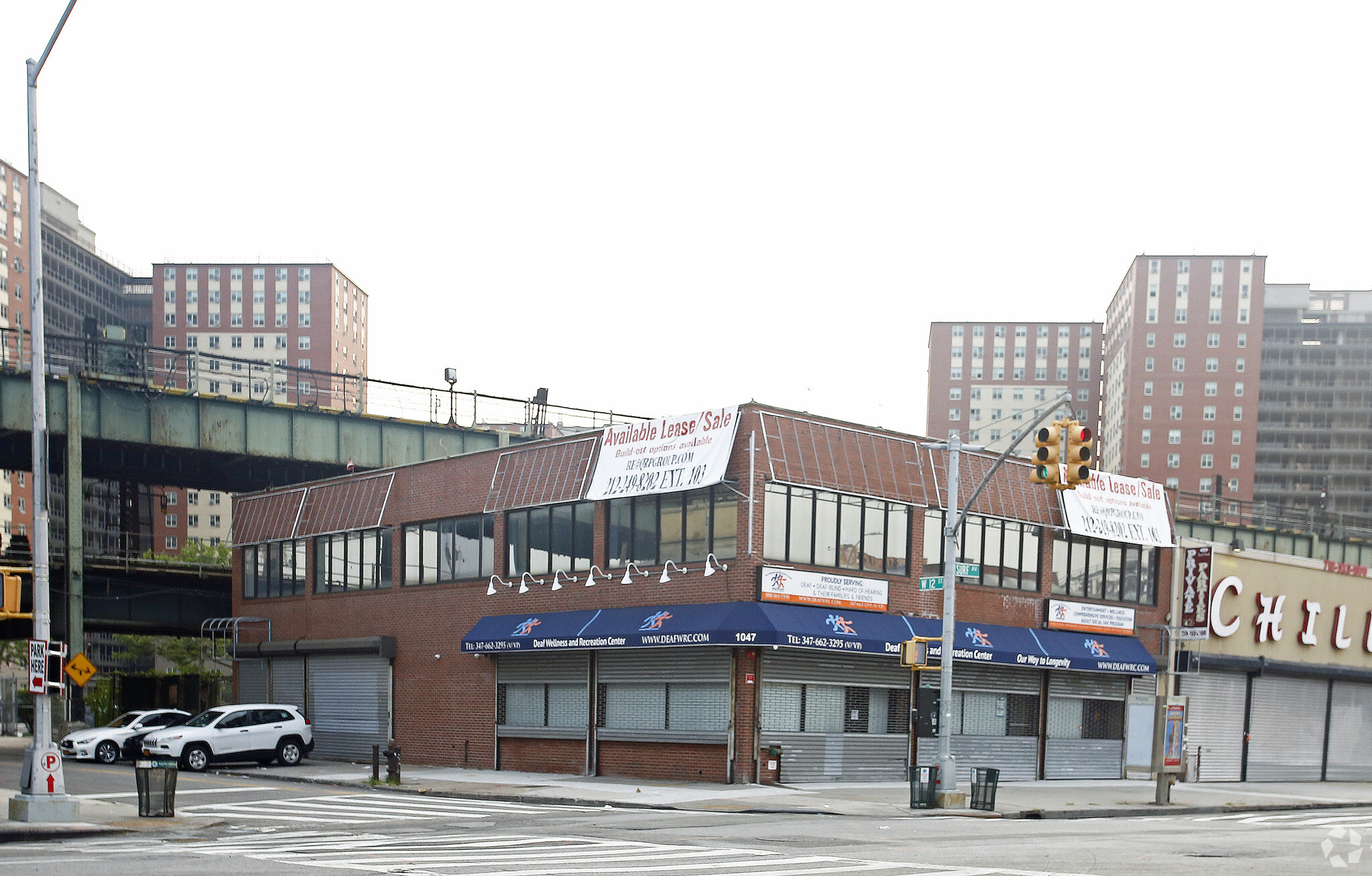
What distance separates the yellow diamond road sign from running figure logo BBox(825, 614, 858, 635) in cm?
1779

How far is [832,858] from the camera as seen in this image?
16.4 m

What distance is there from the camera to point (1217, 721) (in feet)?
133

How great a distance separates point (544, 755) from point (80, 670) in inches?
458

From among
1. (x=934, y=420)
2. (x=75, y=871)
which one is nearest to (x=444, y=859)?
(x=75, y=871)

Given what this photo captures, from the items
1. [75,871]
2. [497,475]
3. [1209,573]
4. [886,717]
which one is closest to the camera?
[75,871]

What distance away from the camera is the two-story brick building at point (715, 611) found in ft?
98.5

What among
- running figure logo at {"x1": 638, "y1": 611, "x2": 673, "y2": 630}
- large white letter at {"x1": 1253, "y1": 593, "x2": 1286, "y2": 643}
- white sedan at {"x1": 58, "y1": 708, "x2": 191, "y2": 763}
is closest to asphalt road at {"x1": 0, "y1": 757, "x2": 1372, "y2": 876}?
running figure logo at {"x1": 638, "y1": 611, "x2": 673, "y2": 630}

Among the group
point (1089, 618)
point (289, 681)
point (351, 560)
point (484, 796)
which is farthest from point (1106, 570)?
point (289, 681)

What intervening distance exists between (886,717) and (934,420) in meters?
133

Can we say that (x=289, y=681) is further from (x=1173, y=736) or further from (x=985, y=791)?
(x=1173, y=736)

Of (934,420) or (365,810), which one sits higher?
(934,420)

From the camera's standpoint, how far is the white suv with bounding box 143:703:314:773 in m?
33.6

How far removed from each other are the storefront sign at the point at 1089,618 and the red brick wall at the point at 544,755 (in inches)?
514

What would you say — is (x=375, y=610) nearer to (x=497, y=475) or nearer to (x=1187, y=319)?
(x=497, y=475)
